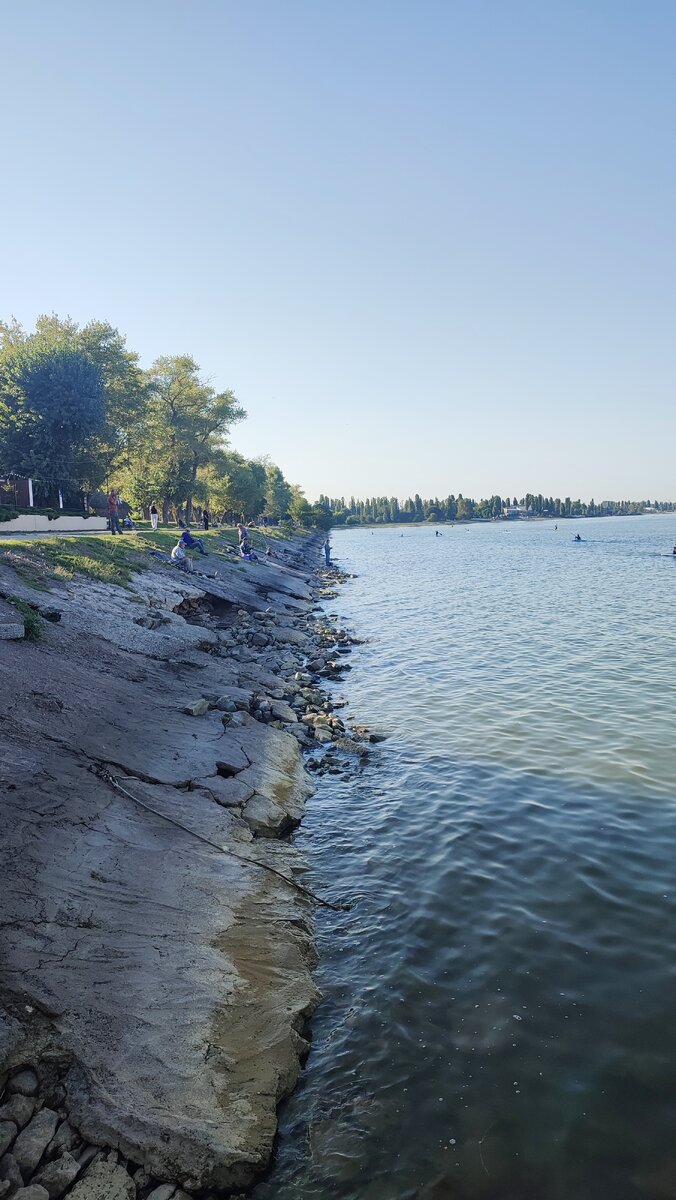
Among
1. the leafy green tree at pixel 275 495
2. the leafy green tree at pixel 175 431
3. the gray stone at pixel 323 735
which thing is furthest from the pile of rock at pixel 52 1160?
the leafy green tree at pixel 275 495

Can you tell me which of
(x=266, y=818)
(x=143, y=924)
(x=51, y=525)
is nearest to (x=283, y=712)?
(x=266, y=818)

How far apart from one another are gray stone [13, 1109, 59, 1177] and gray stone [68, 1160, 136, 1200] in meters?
0.39

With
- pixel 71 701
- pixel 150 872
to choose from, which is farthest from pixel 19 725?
pixel 150 872

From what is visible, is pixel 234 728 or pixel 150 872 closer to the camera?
pixel 150 872

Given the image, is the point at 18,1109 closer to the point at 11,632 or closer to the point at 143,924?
the point at 143,924

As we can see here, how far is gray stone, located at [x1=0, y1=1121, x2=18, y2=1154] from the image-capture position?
491cm

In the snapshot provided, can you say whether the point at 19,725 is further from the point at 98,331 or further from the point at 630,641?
the point at 98,331

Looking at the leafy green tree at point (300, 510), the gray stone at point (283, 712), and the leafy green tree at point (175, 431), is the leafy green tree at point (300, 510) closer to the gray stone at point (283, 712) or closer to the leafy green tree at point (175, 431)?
the leafy green tree at point (175, 431)

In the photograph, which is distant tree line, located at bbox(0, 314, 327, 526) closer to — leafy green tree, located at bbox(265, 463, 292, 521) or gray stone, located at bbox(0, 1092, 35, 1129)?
leafy green tree, located at bbox(265, 463, 292, 521)

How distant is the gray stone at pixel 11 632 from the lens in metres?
13.6

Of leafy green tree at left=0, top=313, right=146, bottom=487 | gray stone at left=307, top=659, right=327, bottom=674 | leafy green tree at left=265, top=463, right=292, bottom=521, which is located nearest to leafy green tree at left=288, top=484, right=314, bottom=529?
leafy green tree at left=265, top=463, right=292, bottom=521

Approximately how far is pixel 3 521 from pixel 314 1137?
1240 inches

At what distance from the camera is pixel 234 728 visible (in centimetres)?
1430

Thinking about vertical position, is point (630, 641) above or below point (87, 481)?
below
